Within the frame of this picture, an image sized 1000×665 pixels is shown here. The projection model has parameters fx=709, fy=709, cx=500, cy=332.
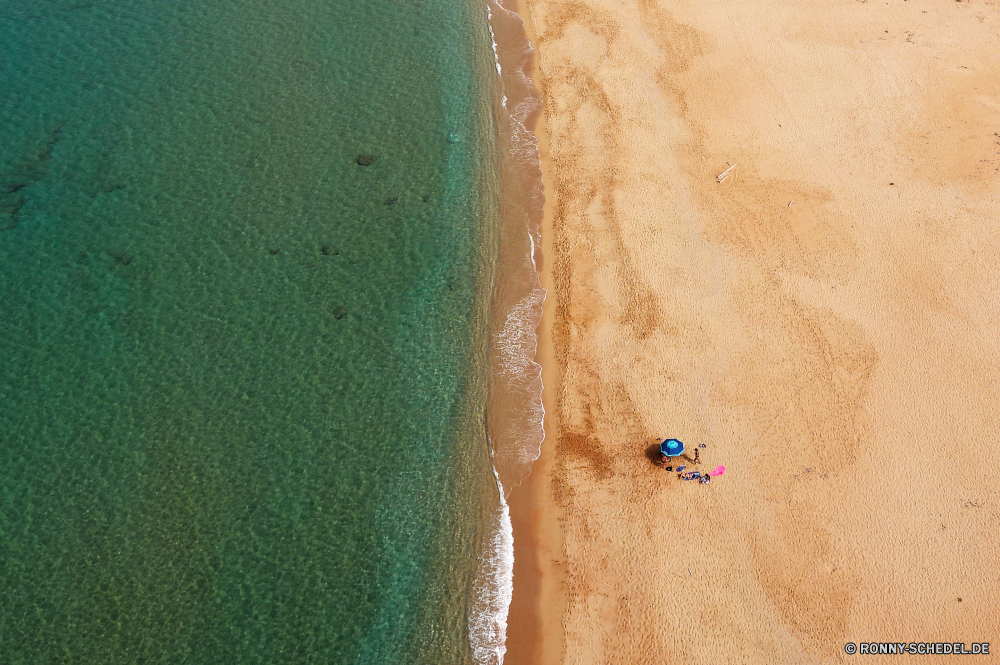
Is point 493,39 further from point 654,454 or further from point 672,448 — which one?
point 672,448

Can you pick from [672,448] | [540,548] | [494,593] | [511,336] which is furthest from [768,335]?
[494,593]

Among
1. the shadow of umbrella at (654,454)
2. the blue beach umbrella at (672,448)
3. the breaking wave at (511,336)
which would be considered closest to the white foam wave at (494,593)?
the breaking wave at (511,336)

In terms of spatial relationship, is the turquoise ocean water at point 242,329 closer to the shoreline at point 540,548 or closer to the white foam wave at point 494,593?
the white foam wave at point 494,593

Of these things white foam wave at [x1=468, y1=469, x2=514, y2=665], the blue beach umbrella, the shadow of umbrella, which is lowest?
white foam wave at [x1=468, y1=469, x2=514, y2=665]

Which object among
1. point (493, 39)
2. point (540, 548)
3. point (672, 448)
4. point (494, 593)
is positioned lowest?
point (494, 593)

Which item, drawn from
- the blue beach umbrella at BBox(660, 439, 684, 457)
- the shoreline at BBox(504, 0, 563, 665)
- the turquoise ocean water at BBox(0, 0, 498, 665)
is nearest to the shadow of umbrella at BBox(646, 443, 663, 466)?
the blue beach umbrella at BBox(660, 439, 684, 457)

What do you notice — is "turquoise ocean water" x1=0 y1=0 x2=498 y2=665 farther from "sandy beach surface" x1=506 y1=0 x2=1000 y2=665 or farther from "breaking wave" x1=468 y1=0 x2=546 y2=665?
"sandy beach surface" x1=506 y1=0 x2=1000 y2=665
